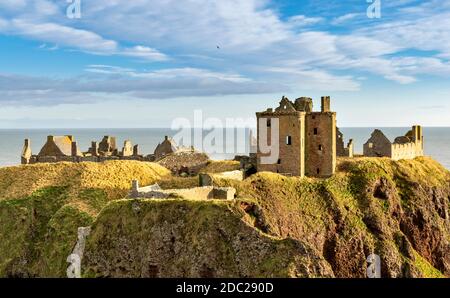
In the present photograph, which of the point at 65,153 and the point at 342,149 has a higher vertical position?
the point at 342,149

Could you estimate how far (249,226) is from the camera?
38688mm

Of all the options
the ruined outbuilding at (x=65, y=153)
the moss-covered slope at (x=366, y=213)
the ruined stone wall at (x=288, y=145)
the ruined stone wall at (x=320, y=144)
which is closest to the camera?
the moss-covered slope at (x=366, y=213)

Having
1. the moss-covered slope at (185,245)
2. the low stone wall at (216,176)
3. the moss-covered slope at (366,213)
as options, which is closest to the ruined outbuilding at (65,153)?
the low stone wall at (216,176)

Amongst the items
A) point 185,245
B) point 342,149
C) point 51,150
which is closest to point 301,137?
point 342,149

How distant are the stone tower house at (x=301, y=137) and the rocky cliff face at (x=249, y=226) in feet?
7.51

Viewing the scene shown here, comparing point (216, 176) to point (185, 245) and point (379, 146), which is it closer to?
point (185, 245)

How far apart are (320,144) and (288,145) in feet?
14.7

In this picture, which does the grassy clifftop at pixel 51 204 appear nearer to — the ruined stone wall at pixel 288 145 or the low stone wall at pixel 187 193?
the low stone wall at pixel 187 193

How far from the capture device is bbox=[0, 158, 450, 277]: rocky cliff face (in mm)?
38219

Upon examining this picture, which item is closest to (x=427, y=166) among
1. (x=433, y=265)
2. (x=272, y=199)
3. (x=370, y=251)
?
(x=433, y=265)

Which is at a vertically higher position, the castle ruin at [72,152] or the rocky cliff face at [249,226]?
the castle ruin at [72,152]

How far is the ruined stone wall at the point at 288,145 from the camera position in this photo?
62.1 m

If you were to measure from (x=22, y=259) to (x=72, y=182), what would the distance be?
A: 10110 mm

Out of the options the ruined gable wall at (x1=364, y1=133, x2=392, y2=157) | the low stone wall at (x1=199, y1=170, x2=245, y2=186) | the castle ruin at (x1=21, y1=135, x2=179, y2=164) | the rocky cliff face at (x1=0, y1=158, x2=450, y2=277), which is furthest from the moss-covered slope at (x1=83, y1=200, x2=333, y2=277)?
the ruined gable wall at (x1=364, y1=133, x2=392, y2=157)
